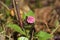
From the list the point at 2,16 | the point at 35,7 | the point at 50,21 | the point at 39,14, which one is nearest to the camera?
the point at 2,16

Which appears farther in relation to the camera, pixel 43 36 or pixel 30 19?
pixel 30 19

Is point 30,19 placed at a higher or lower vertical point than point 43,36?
higher

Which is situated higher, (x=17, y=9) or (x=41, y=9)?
(x=17, y=9)

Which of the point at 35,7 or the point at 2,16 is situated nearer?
the point at 2,16

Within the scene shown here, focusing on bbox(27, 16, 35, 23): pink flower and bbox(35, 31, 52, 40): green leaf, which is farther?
bbox(27, 16, 35, 23): pink flower

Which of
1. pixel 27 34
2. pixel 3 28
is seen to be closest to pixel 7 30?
pixel 3 28

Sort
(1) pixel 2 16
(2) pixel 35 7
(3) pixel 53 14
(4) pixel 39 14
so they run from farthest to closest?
(2) pixel 35 7
(4) pixel 39 14
(3) pixel 53 14
(1) pixel 2 16

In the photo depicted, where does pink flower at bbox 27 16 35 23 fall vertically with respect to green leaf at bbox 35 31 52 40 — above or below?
above

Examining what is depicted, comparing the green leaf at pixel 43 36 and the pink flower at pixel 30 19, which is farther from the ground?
the pink flower at pixel 30 19

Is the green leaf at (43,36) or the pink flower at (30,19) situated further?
the pink flower at (30,19)

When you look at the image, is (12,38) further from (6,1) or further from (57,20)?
(6,1)
